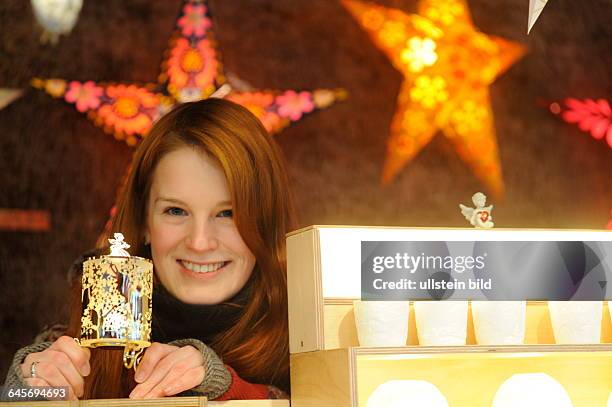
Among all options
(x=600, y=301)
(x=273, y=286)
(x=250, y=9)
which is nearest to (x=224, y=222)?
(x=273, y=286)

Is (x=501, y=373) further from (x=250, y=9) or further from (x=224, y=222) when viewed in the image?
(x=250, y=9)

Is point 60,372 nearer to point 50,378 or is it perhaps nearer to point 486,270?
point 50,378

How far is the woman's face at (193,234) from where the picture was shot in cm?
332

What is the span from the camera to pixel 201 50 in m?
3.50

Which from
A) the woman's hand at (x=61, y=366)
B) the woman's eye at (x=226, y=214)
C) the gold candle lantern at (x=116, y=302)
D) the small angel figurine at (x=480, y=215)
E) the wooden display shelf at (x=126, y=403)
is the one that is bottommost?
the wooden display shelf at (x=126, y=403)

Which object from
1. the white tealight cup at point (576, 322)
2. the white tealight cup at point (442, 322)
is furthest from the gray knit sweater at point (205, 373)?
the white tealight cup at point (576, 322)

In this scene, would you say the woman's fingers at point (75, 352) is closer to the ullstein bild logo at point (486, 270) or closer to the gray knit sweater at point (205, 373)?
the gray knit sweater at point (205, 373)

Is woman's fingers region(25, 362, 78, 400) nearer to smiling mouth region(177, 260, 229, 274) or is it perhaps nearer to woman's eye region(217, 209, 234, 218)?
smiling mouth region(177, 260, 229, 274)

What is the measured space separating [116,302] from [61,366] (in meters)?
0.52

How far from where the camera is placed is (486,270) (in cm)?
270

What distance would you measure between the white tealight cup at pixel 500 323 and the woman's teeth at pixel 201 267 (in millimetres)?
1062

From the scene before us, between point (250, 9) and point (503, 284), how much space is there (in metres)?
1.53

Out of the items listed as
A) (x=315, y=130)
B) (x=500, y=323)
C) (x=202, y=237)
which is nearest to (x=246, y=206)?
(x=202, y=237)

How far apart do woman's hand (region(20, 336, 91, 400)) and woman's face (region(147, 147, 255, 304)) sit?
1.38 feet
